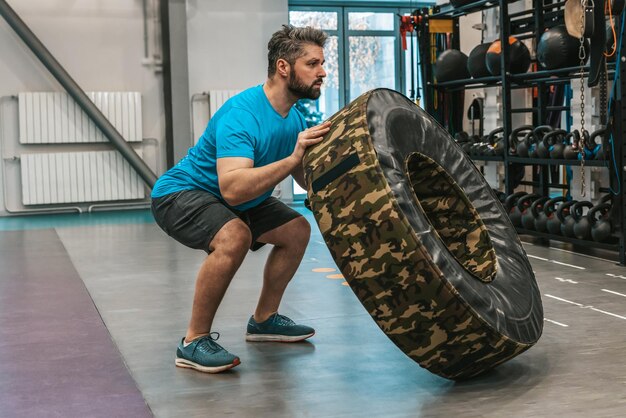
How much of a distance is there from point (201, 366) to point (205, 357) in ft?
0.13

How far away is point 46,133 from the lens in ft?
28.2

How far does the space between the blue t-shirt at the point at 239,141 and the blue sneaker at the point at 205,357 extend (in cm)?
51

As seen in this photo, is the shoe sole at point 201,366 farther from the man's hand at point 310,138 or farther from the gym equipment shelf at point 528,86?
the gym equipment shelf at point 528,86

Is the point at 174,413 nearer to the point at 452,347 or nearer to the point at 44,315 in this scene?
the point at 452,347

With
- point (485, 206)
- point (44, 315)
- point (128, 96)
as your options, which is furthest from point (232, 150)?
point (128, 96)

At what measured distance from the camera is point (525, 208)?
5867 mm

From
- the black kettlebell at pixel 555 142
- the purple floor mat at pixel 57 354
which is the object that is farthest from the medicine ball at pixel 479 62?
the purple floor mat at pixel 57 354

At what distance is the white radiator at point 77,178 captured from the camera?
28.3 ft

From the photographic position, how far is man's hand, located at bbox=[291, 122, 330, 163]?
2561 mm

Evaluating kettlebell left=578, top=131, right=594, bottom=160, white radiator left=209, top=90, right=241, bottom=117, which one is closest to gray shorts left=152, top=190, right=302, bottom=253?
kettlebell left=578, top=131, right=594, bottom=160

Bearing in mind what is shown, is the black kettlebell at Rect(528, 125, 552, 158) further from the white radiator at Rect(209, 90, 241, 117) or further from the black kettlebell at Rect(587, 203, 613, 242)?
→ the white radiator at Rect(209, 90, 241, 117)

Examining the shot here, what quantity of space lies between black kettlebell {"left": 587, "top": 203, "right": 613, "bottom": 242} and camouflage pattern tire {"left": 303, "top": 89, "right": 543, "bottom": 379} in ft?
7.80

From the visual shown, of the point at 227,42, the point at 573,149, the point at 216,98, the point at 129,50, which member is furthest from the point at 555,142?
the point at 129,50

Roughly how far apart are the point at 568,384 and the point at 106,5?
7468 millimetres
